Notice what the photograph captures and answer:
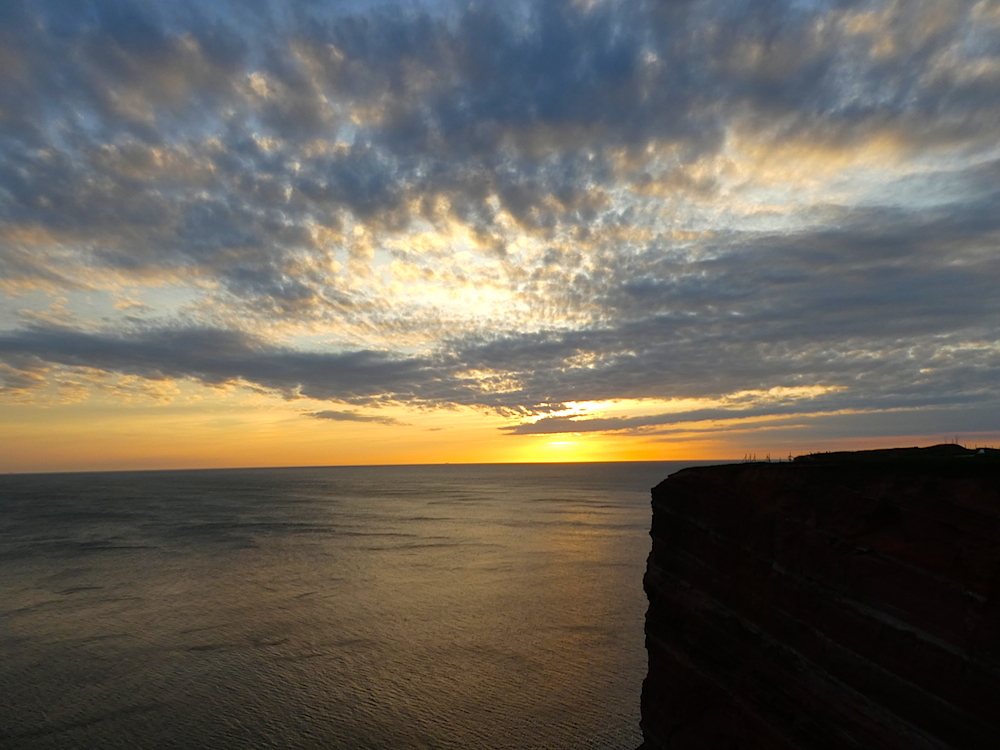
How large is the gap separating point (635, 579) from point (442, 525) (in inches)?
1944

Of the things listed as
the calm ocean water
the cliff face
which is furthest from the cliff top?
the calm ocean water

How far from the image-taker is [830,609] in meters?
12.1

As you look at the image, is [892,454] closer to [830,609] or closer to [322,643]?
[830,609]

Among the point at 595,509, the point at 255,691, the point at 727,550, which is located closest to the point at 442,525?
the point at 595,509

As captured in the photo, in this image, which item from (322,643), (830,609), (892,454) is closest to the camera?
(830,609)

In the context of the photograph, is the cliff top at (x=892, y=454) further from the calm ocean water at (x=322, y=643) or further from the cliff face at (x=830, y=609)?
the calm ocean water at (x=322, y=643)

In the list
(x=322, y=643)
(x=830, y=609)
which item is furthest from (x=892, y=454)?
(x=322, y=643)

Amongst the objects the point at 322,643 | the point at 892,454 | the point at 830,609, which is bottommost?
the point at 322,643

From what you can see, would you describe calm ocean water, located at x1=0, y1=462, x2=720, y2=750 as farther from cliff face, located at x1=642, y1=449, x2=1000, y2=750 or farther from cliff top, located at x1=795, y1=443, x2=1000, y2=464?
cliff top, located at x1=795, y1=443, x2=1000, y2=464

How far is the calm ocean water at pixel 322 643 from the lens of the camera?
24.8 metres

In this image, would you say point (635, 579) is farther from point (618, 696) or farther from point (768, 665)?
point (768, 665)

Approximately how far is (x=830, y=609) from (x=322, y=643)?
31.7m

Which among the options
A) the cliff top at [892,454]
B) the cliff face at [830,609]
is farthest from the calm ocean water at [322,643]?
the cliff top at [892,454]

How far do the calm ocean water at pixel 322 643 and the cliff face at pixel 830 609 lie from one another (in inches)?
428
